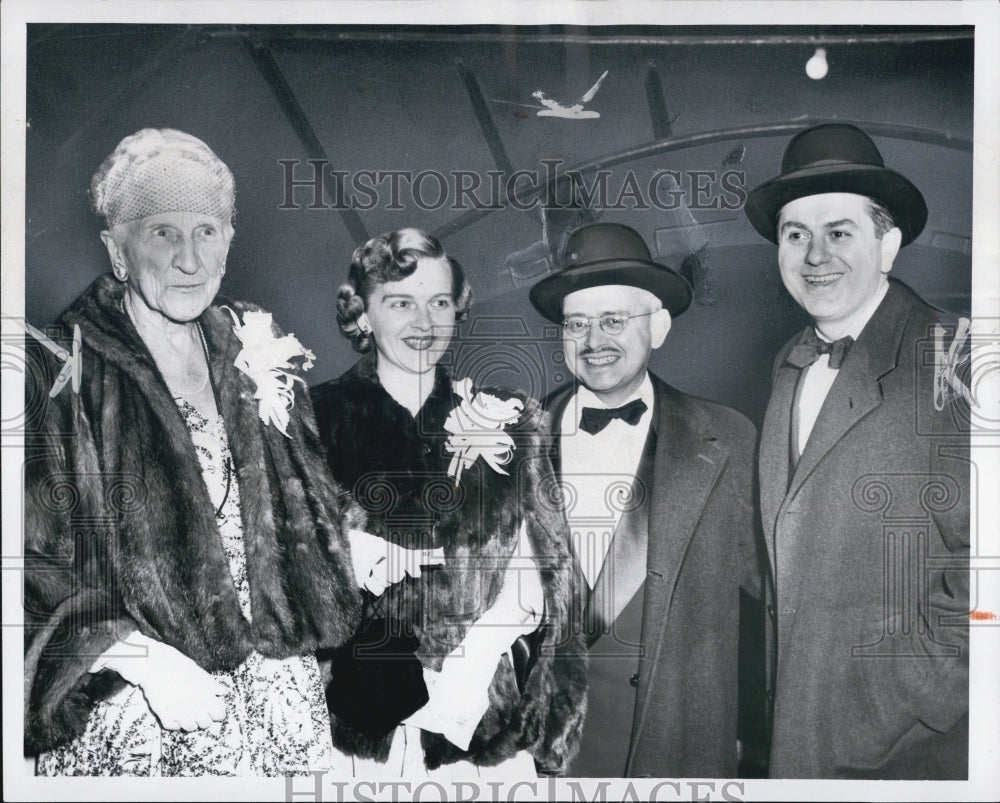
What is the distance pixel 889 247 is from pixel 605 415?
3.88 feet

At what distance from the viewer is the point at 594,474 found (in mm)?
3453

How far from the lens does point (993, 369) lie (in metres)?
3.48

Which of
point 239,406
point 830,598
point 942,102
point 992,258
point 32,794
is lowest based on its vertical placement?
point 32,794

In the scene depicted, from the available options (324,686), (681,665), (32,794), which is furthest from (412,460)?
(32,794)

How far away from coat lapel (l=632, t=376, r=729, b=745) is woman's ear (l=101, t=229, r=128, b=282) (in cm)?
194

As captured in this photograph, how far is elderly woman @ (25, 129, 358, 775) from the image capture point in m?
3.37

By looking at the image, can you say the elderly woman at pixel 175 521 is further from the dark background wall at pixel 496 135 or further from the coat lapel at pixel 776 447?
the coat lapel at pixel 776 447

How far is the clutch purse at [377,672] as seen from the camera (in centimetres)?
341

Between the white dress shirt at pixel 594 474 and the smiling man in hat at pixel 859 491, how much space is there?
19.3 inches

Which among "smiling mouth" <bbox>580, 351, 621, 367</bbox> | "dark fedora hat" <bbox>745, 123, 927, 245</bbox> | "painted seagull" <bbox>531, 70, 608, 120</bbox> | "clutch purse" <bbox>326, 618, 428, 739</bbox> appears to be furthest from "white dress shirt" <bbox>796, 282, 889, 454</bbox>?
"clutch purse" <bbox>326, 618, 428, 739</bbox>

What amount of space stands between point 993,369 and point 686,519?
1235mm

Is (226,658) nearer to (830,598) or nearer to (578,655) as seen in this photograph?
(578,655)

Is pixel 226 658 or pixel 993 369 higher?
pixel 993 369

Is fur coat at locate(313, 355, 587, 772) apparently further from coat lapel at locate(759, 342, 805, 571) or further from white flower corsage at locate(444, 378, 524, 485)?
coat lapel at locate(759, 342, 805, 571)
